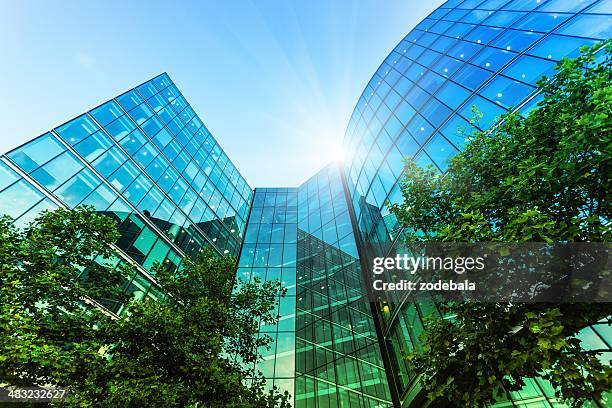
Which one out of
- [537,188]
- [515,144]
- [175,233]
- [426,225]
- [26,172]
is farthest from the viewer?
[175,233]

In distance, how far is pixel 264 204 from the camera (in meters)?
32.6

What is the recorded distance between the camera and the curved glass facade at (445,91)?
33.2 ft

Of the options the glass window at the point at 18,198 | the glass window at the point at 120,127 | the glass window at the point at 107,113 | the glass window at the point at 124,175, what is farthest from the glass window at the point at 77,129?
the glass window at the point at 18,198

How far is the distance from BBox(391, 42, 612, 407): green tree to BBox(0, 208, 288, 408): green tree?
5.46 metres

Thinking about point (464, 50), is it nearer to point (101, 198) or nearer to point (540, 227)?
point (540, 227)

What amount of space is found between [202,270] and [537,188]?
10.1 m

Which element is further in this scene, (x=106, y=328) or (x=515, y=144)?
(x=106, y=328)

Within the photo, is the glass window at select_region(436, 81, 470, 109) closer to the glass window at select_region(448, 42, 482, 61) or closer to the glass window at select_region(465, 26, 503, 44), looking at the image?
the glass window at select_region(448, 42, 482, 61)

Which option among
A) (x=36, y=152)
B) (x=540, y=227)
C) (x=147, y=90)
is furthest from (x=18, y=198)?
(x=540, y=227)

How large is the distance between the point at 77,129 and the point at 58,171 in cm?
377

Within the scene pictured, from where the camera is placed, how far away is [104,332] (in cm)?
764

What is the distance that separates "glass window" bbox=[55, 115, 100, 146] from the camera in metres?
16.8

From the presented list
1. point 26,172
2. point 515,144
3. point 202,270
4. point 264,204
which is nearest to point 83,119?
point 26,172

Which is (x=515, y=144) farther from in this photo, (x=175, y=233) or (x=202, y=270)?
(x=175, y=233)
